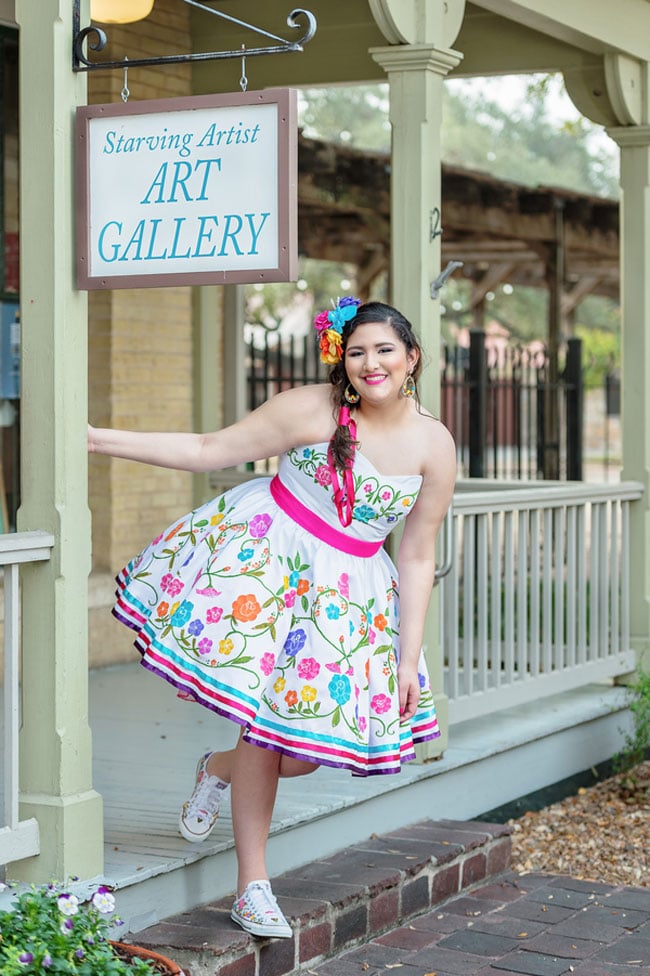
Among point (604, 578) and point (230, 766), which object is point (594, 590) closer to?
point (604, 578)

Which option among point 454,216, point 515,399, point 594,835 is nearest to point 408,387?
point 594,835

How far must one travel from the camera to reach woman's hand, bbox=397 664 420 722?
14.3ft

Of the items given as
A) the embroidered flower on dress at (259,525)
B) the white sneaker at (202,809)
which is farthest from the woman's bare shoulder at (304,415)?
the white sneaker at (202,809)

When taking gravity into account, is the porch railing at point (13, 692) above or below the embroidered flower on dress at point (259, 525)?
below

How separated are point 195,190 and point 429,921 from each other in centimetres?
260

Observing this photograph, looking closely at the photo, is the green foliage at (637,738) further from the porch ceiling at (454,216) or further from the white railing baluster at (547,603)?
the porch ceiling at (454,216)

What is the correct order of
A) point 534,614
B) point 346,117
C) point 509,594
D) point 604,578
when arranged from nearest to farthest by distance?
point 509,594, point 534,614, point 604,578, point 346,117

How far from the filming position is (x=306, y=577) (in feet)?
13.8

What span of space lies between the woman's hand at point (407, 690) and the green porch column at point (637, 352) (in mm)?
3606

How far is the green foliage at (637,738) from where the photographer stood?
22.9 ft

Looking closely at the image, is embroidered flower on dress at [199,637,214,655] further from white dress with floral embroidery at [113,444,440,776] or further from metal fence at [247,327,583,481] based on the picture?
metal fence at [247,327,583,481]

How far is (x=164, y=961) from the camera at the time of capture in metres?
3.70

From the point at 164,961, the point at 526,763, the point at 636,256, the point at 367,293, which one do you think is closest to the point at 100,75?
the point at 636,256

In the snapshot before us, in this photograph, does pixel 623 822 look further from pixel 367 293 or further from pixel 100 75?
pixel 367 293
